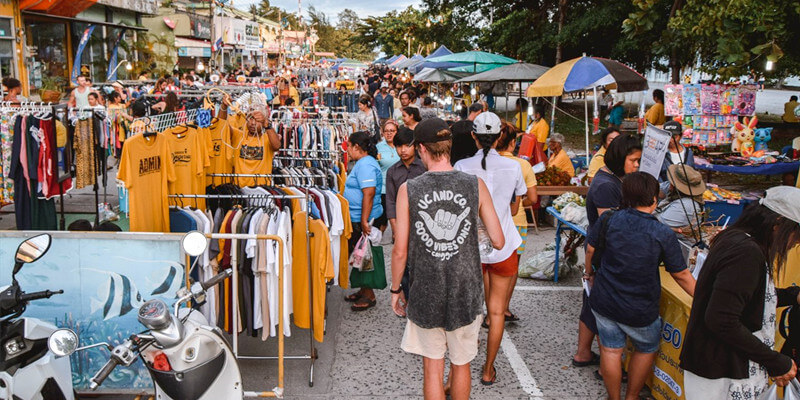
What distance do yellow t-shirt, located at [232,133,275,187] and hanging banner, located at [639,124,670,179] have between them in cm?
385

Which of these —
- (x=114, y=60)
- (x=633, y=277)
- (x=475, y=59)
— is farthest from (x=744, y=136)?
(x=114, y=60)

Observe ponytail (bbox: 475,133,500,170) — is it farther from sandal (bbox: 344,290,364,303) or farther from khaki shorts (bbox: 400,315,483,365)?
sandal (bbox: 344,290,364,303)

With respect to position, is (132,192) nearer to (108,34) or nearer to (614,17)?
(614,17)

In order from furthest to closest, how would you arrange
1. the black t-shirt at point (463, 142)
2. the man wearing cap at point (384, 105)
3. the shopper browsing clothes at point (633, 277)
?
the man wearing cap at point (384, 105)
the black t-shirt at point (463, 142)
the shopper browsing clothes at point (633, 277)

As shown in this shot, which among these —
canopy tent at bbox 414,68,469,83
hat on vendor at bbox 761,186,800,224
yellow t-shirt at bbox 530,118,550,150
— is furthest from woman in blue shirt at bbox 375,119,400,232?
canopy tent at bbox 414,68,469,83

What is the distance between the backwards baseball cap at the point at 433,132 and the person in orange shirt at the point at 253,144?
3.50 metres

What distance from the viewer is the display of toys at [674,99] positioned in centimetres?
1159

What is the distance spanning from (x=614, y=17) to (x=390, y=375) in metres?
20.0

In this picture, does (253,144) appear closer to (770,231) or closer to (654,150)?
(654,150)

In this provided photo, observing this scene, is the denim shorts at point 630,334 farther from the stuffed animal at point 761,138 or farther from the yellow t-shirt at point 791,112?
the yellow t-shirt at point 791,112

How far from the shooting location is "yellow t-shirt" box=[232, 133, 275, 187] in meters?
6.64

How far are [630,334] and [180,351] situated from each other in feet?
9.36

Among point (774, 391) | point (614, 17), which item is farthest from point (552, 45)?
point (774, 391)

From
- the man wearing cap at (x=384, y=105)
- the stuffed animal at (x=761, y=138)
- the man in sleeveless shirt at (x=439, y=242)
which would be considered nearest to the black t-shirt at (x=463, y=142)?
the man in sleeveless shirt at (x=439, y=242)
